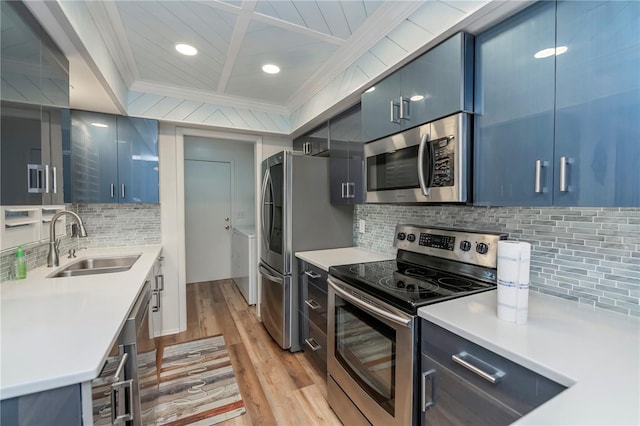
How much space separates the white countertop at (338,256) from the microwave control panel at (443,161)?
3.01 feet

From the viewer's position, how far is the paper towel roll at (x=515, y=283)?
1003 mm

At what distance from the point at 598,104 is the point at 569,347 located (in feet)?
2.62

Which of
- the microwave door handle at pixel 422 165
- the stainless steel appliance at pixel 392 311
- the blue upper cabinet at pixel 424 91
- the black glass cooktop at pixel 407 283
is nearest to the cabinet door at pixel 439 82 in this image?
the blue upper cabinet at pixel 424 91

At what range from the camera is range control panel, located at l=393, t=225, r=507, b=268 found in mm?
1440

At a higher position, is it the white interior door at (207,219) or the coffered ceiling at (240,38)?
the coffered ceiling at (240,38)

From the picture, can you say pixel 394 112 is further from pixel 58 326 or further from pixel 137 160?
pixel 137 160

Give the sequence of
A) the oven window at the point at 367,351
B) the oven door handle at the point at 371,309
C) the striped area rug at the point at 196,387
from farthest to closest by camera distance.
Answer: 1. the striped area rug at the point at 196,387
2. the oven window at the point at 367,351
3. the oven door handle at the point at 371,309

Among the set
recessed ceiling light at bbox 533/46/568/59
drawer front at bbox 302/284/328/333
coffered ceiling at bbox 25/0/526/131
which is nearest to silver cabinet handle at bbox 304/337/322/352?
drawer front at bbox 302/284/328/333

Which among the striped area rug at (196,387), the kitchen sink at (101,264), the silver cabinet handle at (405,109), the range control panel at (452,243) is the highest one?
the silver cabinet handle at (405,109)

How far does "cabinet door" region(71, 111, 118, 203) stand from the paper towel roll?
296 centimetres

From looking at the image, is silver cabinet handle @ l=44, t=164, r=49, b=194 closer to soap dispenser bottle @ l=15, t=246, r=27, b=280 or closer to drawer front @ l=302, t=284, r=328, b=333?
soap dispenser bottle @ l=15, t=246, r=27, b=280

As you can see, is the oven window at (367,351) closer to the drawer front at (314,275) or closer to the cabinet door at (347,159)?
the drawer front at (314,275)

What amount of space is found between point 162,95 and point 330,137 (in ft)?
5.42

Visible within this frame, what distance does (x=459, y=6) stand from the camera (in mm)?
1238
